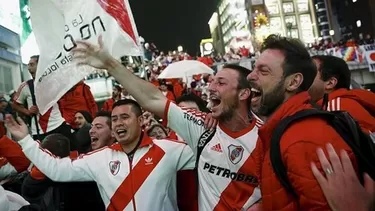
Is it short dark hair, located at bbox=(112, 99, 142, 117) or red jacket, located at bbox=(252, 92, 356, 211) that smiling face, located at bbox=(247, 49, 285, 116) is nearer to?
red jacket, located at bbox=(252, 92, 356, 211)

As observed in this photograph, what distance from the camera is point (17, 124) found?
3.93 m

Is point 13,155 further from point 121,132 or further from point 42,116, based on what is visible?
point 121,132

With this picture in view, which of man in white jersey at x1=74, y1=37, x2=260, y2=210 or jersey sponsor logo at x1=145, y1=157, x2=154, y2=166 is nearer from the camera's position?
man in white jersey at x1=74, y1=37, x2=260, y2=210

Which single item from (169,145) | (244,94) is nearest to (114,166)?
(169,145)

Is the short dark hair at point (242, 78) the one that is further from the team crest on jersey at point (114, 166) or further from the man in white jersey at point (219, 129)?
the team crest on jersey at point (114, 166)

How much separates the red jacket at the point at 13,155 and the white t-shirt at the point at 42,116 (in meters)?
1.31

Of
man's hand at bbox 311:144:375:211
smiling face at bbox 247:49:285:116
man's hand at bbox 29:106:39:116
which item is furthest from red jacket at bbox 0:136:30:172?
man's hand at bbox 311:144:375:211

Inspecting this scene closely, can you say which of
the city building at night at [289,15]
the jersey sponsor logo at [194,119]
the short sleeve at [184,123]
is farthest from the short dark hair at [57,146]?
the city building at night at [289,15]

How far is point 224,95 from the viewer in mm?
3373

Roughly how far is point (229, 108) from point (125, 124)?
1038 mm

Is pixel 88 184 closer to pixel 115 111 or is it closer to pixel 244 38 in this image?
pixel 115 111

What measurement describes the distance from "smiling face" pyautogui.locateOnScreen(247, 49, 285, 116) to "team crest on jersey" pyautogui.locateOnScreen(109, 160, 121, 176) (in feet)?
5.61

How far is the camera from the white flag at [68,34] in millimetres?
4660

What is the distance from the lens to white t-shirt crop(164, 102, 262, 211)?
3.04 meters
